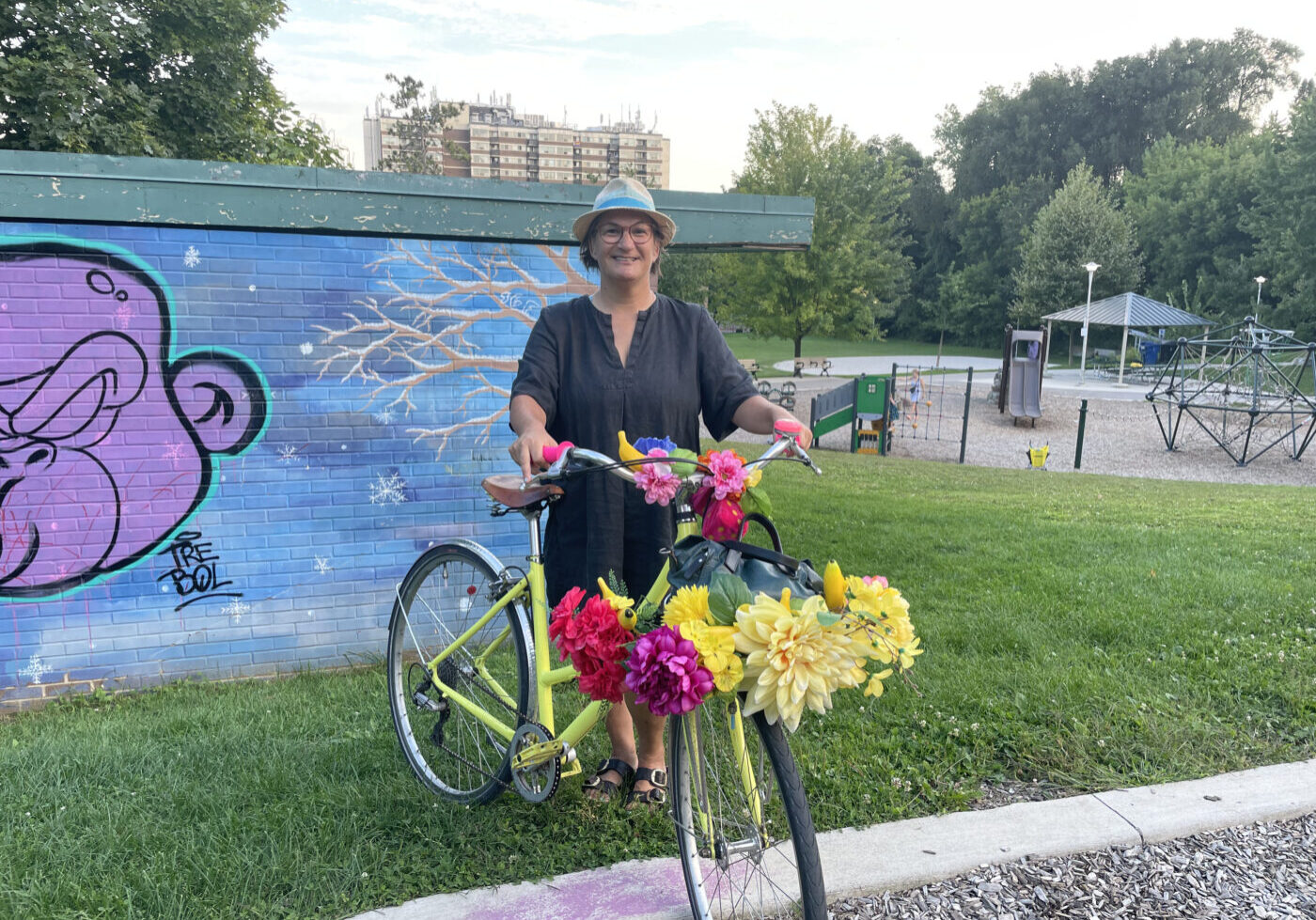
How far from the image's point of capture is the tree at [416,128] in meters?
27.2

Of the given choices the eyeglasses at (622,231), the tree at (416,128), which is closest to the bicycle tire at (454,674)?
the eyeglasses at (622,231)

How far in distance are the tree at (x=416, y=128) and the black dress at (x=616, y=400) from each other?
25667 mm

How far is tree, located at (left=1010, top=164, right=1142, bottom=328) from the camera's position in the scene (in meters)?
36.7

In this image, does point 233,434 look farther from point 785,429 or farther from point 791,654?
point 791,654

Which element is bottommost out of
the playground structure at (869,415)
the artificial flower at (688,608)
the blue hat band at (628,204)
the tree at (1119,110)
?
the playground structure at (869,415)

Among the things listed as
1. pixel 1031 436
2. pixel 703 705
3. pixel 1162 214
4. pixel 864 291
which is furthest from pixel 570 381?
pixel 1162 214

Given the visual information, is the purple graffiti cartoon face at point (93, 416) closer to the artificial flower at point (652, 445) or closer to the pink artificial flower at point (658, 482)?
the artificial flower at point (652, 445)

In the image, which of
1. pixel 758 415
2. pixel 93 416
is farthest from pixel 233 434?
pixel 758 415

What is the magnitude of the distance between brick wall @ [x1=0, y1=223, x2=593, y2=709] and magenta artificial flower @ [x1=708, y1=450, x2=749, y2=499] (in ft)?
10.7

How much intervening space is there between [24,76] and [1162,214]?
1651 inches

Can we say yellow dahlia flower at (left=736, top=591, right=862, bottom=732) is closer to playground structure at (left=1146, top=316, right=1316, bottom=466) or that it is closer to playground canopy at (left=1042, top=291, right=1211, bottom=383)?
playground structure at (left=1146, top=316, right=1316, bottom=466)

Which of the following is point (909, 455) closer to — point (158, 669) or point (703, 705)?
point (158, 669)

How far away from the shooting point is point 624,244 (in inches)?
108

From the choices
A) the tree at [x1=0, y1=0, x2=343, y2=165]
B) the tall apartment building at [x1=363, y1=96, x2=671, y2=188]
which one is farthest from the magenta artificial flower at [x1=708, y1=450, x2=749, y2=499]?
the tall apartment building at [x1=363, y1=96, x2=671, y2=188]
